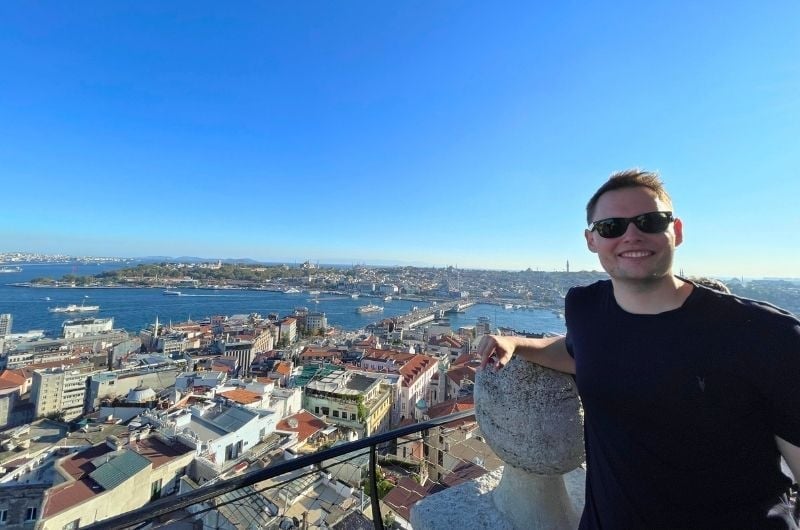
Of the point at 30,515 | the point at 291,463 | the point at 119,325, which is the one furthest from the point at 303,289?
the point at 291,463

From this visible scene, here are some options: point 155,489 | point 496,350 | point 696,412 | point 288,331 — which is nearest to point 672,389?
point 696,412

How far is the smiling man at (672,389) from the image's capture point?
59 cm

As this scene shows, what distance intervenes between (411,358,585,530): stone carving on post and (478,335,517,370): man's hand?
3 cm

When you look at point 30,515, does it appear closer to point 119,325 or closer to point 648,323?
point 648,323

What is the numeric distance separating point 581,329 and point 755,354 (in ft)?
0.92

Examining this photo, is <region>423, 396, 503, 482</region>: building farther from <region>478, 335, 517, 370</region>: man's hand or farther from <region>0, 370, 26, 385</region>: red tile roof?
<region>0, 370, 26, 385</region>: red tile roof

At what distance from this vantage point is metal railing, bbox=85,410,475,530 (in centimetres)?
72

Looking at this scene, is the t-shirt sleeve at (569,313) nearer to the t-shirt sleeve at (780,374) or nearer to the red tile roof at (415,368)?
the t-shirt sleeve at (780,374)

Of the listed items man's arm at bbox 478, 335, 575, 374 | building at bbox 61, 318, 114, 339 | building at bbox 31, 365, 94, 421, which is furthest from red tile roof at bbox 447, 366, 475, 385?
building at bbox 61, 318, 114, 339

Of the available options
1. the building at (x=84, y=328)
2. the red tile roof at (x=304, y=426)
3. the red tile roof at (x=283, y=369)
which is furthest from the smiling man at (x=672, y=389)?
the building at (x=84, y=328)

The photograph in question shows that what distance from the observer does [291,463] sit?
976mm

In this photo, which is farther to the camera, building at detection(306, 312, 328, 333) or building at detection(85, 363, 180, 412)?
building at detection(306, 312, 328, 333)

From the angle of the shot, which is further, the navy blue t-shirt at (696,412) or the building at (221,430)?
the building at (221,430)

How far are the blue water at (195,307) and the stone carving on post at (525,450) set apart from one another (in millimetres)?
36922
